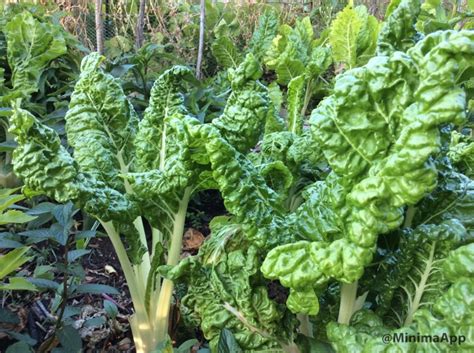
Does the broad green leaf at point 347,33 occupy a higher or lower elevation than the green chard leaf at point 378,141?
lower

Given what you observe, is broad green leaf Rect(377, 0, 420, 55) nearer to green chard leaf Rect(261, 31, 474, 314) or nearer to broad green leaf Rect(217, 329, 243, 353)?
green chard leaf Rect(261, 31, 474, 314)

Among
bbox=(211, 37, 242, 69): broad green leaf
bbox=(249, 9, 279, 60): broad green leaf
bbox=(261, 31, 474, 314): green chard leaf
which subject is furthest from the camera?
bbox=(249, 9, 279, 60): broad green leaf

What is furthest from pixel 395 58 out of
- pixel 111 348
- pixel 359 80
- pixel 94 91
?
pixel 111 348

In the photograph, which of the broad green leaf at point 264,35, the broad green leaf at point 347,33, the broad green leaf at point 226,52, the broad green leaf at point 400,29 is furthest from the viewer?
the broad green leaf at point 264,35

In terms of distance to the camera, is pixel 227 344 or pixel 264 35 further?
pixel 264 35

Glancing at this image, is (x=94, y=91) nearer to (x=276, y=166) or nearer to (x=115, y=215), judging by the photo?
(x=115, y=215)

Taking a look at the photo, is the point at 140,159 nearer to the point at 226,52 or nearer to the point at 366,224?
the point at 366,224

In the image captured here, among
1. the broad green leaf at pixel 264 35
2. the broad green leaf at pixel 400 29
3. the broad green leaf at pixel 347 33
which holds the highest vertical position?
the broad green leaf at pixel 400 29

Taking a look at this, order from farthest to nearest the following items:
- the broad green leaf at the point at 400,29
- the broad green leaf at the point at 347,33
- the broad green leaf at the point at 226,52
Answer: the broad green leaf at the point at 226,52, the broad green leaf at the point at 347,33, the broad green leaf at the point at 400,29

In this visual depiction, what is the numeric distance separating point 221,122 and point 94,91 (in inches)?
21.1

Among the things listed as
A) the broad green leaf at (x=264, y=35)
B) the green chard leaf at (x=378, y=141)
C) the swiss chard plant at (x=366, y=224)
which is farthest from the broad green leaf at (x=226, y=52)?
the green chard leaf at (x=378, y=141)

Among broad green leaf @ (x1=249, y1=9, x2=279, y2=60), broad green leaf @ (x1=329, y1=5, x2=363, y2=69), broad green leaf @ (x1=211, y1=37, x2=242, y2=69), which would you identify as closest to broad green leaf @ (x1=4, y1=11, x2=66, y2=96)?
broad green leaf @ (x1=211, y1=37, x2=242, y2=69)

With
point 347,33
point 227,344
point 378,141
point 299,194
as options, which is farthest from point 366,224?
point 347,33

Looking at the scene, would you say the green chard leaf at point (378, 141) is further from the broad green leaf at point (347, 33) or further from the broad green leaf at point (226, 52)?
the broad green leaf at point (226, 52)
